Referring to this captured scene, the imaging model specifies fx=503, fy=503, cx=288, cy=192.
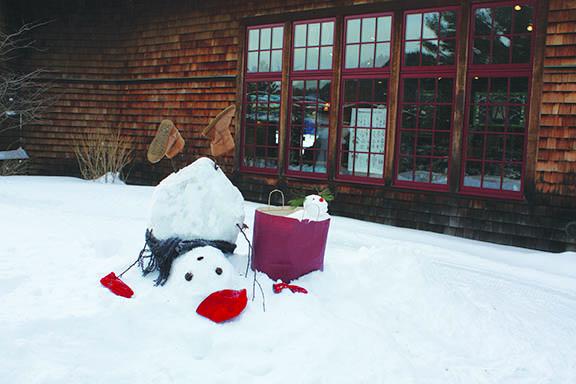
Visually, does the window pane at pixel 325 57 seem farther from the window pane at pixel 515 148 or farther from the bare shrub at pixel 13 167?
the bare shrub at pixel 13 167

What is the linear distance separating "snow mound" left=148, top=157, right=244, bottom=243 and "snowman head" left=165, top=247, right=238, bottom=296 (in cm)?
27

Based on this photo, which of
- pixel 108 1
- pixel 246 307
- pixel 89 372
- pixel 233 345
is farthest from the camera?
pixel 108 1

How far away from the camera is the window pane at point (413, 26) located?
6629 mm

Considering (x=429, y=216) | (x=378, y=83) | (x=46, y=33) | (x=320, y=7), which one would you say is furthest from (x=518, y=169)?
(x=46, y=33)

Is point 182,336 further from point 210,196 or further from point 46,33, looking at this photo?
point 46,33

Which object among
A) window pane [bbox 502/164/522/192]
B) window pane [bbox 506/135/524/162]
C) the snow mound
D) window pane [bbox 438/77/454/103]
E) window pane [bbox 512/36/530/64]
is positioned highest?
window pane [bbox 512/36/530/64]

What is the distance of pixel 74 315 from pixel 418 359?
2.00 meters

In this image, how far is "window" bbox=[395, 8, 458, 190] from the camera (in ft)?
21.1

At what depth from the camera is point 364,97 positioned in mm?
7090

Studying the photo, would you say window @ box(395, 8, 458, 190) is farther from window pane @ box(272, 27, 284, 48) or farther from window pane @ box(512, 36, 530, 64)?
window pane @ box(272, 27, 284, 48)

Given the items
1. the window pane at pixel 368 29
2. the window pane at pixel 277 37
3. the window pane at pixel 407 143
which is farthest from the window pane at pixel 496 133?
the window pane at pixel 277 37

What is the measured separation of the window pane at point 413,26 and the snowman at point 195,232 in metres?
4.04

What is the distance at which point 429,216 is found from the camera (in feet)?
21.6

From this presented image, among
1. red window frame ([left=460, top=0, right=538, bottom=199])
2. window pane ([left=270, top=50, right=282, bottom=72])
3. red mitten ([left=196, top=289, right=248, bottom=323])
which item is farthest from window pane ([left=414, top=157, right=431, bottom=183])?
red mitten ([left=196, top=289, right=248, bottom=323])
